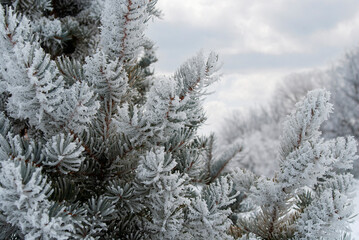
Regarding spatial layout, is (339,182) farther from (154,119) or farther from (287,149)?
(154,119)

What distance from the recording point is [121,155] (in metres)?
1.20

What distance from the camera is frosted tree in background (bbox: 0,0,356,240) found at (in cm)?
92

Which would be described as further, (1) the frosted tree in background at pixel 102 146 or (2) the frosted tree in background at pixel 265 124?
(2) the frosted tree in background at pixel 265 124

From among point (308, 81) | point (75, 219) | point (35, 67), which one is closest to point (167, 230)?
point (75, 219)

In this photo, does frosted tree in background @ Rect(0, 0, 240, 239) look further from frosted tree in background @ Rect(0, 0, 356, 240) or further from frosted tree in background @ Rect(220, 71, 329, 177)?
frosted tree in background @ Rect(220, 71, 329, 177)

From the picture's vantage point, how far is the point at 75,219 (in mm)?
948

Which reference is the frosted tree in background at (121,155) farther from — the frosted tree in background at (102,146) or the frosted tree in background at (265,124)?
the frosted tree in background at (265,124)

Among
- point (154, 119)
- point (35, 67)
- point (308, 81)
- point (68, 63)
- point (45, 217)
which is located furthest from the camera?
point (308, 81)

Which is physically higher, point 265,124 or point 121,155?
point 265,124

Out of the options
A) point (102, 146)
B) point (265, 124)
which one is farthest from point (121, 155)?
point (265, 124)

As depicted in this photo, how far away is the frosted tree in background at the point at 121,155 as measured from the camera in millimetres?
921

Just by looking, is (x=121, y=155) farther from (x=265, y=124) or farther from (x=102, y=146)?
(x=265, y=124)

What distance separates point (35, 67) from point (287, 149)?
996 mm

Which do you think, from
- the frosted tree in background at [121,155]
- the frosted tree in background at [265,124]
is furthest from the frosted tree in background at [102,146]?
the frosted tree in background at [265,124]
